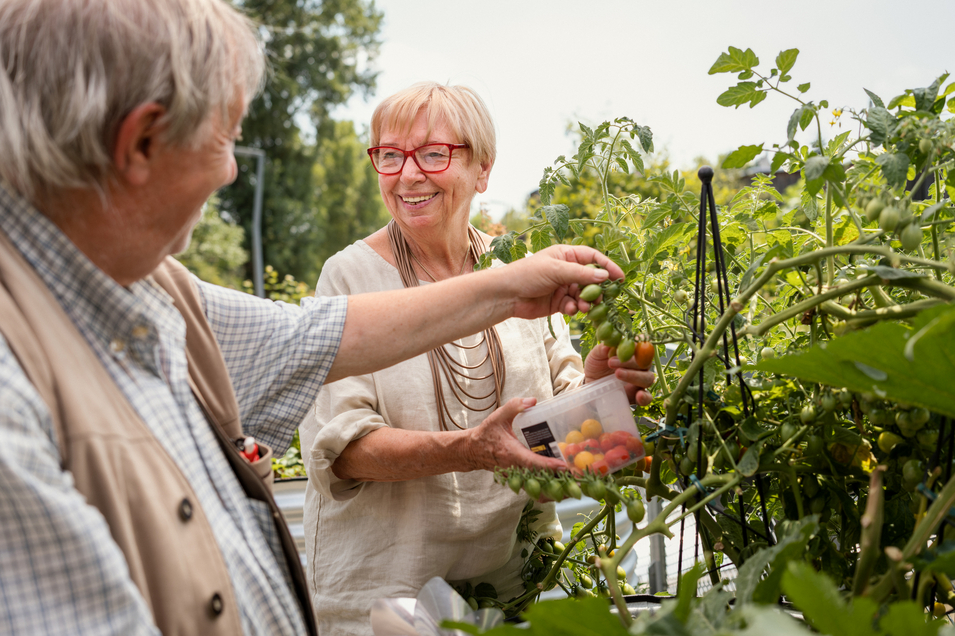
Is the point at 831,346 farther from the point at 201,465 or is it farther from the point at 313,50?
the point at 313,50

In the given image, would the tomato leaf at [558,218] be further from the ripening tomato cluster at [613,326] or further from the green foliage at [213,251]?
the green foliage at [213,251]

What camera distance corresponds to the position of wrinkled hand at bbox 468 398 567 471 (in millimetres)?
1162

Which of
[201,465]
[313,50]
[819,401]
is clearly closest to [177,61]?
[201,465]

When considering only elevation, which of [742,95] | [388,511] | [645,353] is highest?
[742,95]

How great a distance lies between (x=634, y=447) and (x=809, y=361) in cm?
47

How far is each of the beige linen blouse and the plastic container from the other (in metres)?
0.37

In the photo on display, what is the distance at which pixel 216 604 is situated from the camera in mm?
708

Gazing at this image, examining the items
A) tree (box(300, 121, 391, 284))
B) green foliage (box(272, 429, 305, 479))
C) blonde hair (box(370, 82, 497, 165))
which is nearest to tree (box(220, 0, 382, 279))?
tree (box(300, 121, 391, 284))

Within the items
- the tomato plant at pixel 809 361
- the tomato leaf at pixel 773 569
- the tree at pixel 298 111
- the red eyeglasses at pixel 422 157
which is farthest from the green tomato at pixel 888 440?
the tree at pixel 298 111

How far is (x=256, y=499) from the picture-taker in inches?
34.0

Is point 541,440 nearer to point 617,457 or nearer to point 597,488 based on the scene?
point 617,457

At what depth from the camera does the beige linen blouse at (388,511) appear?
4.54ft

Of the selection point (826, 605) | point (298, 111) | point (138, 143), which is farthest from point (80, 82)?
point (298, 111)

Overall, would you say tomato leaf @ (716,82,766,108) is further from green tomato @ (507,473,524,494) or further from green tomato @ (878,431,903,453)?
green tomato @ (507,473,524,494)
